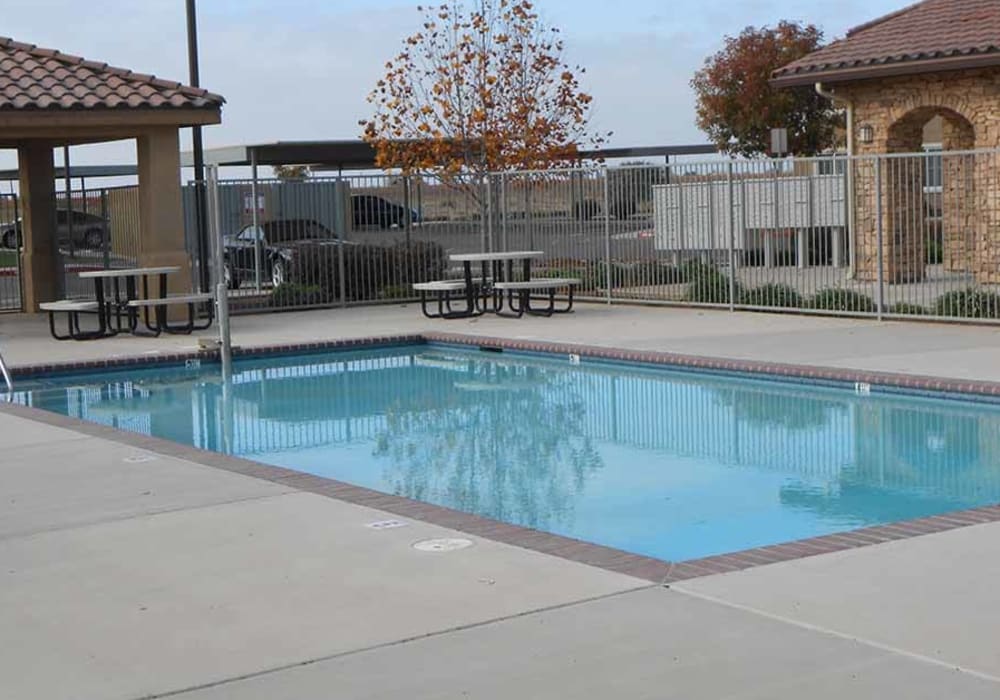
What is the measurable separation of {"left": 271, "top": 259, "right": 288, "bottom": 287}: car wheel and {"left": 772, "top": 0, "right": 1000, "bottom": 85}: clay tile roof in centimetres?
841

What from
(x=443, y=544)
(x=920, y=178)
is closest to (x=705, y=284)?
(x=920, y=178)

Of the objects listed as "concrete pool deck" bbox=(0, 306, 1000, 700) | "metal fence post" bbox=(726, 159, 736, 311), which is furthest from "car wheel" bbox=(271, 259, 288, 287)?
"concrete pool deck" bbox=(0, 306, 1000, 700)

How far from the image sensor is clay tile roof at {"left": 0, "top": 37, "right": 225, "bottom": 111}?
20203 mm

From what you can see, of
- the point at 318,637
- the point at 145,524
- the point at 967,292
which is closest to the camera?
the point at 318,637

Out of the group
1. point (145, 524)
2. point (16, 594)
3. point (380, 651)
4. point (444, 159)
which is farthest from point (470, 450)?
point (444, 159)

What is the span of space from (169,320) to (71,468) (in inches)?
460

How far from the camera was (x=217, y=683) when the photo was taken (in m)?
5.63

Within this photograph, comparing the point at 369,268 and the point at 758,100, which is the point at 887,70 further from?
the point at 758,100

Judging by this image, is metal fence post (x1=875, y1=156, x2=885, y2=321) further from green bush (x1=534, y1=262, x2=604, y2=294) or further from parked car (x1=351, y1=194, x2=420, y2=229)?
parked car (x1=351, y1=194, x2=420, y2=229)

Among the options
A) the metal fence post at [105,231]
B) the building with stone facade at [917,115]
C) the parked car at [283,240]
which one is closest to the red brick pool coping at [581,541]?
the building with stone facade at [917,115]

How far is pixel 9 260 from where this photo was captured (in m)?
26.5

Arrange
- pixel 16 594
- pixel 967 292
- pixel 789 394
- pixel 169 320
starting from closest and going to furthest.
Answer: pixel 16 594 → pixel 789 394 → pixel 967 292 → pixel 169 320

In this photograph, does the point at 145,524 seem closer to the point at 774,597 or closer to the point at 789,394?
the point at 774,597

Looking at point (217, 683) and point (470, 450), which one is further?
point (470, 450)
